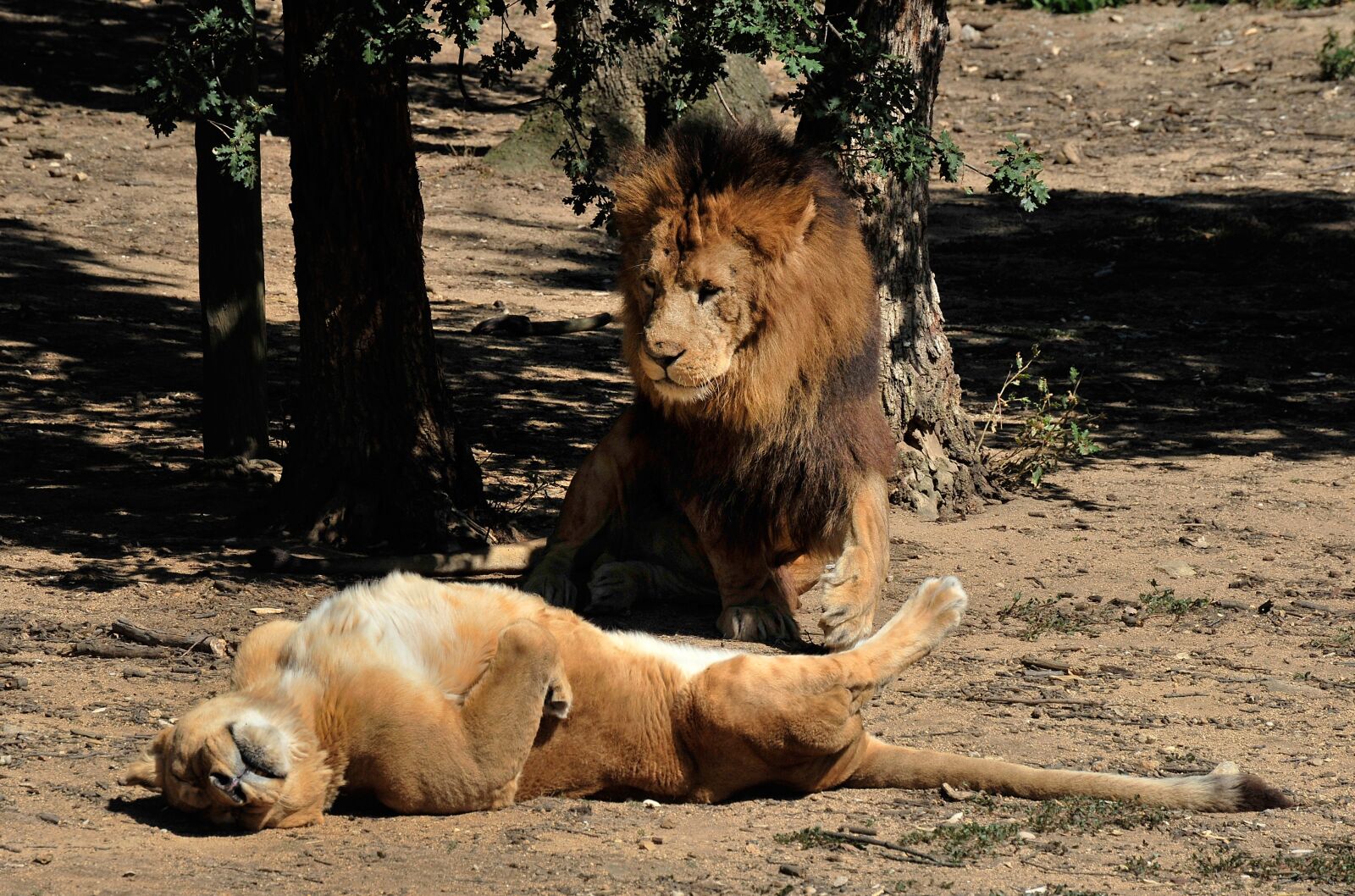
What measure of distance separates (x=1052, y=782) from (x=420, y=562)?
10.2ft

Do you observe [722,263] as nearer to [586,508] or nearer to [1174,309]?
[586,508]

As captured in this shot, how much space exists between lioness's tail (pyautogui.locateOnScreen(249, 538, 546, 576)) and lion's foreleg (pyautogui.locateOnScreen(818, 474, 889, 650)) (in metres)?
1.48

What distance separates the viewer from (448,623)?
167 inches

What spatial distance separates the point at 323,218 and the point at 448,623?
3.09 metres

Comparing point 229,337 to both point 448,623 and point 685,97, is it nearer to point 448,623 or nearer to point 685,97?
point 685,97

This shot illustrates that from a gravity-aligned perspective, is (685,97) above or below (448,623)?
above

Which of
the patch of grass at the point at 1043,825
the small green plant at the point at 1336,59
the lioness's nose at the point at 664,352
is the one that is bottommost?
the patch of grass at the point at 1043,825

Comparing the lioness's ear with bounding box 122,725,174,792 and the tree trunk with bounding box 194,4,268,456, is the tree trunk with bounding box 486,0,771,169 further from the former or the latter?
the lioness's ear with bounding box 122,725,174,792

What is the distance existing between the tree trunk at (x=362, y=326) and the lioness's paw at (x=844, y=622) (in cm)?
201

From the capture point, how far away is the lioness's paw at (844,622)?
18.4 ft

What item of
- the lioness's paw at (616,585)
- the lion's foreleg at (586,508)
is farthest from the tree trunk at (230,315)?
the lioness's paw at (616,585)

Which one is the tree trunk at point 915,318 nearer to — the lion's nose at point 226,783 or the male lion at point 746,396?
the male lion at point 746,396

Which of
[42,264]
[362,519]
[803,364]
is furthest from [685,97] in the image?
[42,264]

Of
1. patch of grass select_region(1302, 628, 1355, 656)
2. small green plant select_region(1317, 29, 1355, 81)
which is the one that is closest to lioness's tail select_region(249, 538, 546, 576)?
patch of grass select_region(1302, 628, 1355, 656)
